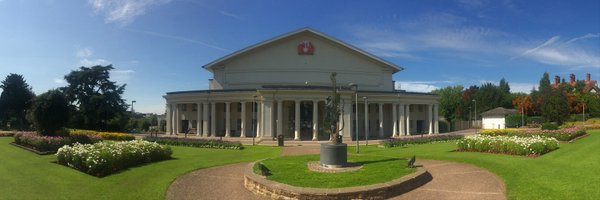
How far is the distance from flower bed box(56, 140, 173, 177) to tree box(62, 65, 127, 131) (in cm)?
3141

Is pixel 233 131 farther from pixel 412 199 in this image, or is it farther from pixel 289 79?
pixel 412 199

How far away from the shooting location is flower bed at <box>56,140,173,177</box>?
49.4 ft

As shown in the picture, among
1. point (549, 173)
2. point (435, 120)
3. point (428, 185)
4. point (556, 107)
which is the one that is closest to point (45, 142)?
point (428, 185)

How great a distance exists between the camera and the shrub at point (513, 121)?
6732cm

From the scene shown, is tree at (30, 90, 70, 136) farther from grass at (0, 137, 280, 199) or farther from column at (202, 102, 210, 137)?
column at (202, 102, 210, 137)

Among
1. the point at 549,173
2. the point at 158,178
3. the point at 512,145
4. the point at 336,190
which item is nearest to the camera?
the point at 336,190

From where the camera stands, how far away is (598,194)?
403 inches

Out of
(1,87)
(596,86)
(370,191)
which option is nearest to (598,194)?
(370,191)

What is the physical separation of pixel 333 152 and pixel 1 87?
188 ft

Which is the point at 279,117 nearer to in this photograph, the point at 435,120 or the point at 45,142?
the point at 45,142

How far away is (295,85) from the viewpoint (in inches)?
1893

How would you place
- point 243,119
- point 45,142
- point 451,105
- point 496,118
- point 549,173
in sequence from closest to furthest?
point 549,173, point 45,142, point 243,119, point 496,118, point 451,105

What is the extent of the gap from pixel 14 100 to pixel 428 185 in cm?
6006

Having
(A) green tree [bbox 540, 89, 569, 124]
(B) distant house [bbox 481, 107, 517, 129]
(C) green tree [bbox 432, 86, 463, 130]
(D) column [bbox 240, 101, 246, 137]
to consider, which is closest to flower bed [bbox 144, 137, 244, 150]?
(D) column [bbox 240, 101, 246, 137]
